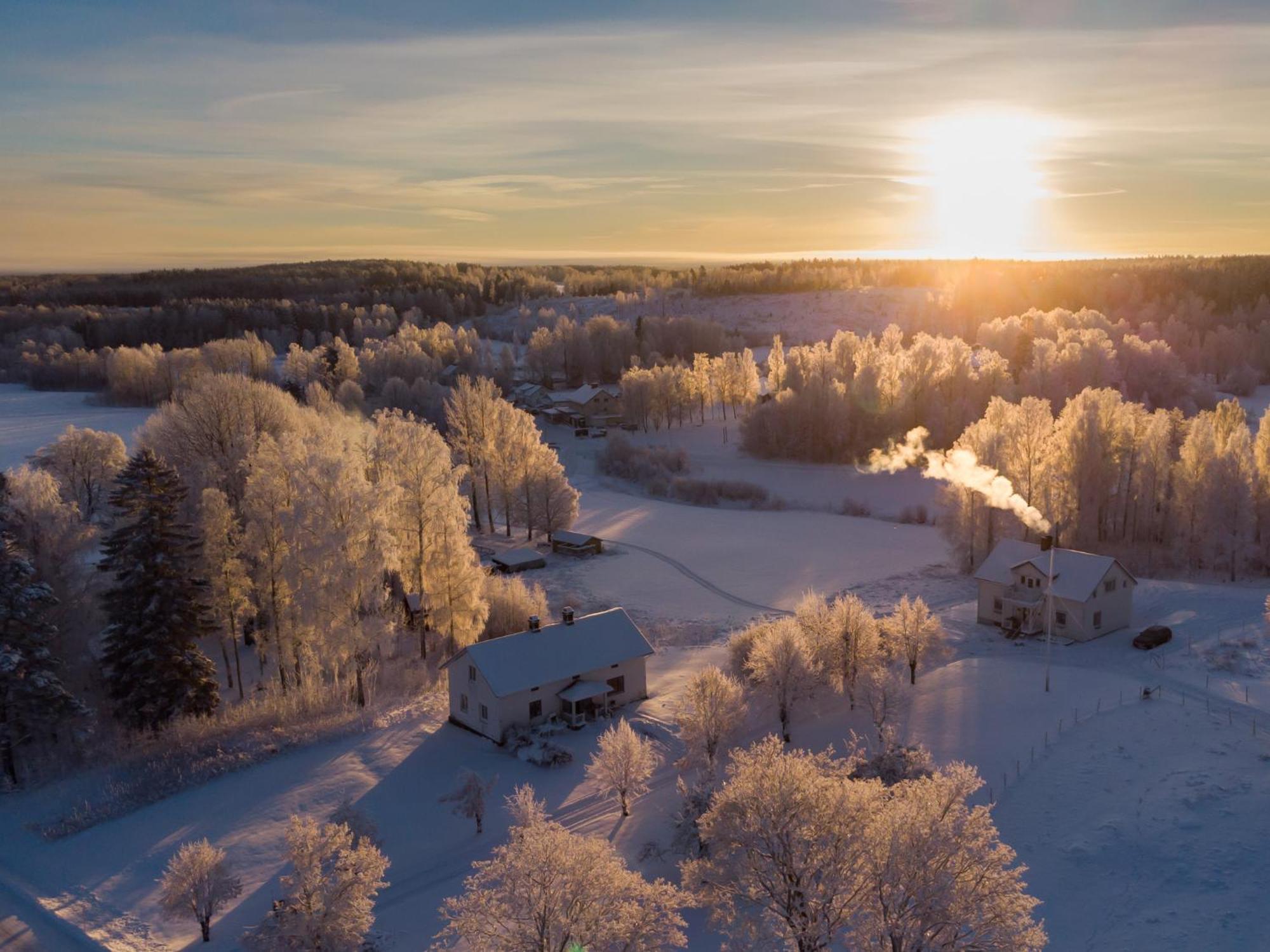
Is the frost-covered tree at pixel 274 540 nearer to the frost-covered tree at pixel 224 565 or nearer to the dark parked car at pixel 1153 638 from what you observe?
the frost-covered tree at pixel 224 565

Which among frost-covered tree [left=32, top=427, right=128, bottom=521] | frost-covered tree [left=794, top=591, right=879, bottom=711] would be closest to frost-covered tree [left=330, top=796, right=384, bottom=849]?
frost-covered tree [left=794, top=591, right=879, bottom=711]

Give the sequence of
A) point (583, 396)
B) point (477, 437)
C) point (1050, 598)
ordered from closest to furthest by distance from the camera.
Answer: point (1050, 598) → point (477, 437) → point (583, 396)

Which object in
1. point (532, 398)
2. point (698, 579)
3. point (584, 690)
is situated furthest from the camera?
point (532, 398)

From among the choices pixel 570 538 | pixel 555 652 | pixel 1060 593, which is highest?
pixel 1060 593

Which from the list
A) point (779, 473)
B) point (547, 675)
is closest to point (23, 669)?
point (547, 675)

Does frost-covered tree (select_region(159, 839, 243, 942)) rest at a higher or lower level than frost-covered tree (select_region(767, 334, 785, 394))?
lower

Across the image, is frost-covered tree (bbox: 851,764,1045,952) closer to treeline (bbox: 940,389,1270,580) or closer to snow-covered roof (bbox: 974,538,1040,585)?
snow-covered roof (bbox: 974,538,1040,585)

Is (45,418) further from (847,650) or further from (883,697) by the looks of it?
(883,697)

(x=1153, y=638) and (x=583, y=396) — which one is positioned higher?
(x=583, y=396)
